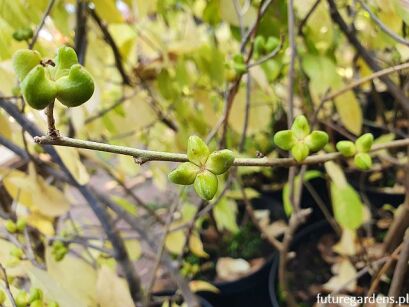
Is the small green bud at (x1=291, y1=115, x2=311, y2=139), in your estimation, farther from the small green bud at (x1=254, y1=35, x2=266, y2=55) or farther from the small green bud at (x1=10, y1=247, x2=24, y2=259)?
the small green bud at (x1=10, y1=247, x2=24, y2=259)

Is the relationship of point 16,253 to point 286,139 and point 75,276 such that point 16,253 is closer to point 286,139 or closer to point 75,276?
point 75,276

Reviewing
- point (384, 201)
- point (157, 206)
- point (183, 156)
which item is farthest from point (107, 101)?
point (183, 156)

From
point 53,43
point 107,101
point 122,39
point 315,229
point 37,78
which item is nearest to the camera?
point 37,78

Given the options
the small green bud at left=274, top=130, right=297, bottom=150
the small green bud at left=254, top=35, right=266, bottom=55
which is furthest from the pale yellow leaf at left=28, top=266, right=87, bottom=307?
the small green bud at left=254, top=35, right=266, bottom=55

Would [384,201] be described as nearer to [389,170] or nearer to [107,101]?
[389,170]

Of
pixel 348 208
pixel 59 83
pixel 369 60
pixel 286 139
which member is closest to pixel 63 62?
pixel 59 83
